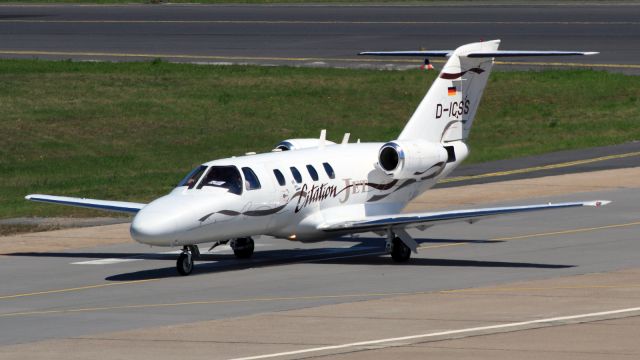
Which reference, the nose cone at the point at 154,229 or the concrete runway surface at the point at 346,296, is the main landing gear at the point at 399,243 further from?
the nose cone at the point at 154,229

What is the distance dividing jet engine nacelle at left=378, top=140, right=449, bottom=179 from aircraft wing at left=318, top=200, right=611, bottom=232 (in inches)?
57.6

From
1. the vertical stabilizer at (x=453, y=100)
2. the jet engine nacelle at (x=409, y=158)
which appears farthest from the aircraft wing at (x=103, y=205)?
the vertical stabilizer at (x=453, y=100)

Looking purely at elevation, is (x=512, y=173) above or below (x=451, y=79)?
below

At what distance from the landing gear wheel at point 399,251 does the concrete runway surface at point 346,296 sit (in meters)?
0.35

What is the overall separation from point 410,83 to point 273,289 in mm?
36038

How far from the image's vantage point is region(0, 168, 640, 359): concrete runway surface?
70.4 ft

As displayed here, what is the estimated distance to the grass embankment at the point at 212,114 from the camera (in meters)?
49.3

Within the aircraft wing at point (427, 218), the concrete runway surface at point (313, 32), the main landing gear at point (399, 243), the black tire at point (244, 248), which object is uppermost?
the concrete runway surface at point (313, 32)

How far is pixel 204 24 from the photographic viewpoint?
307 feet

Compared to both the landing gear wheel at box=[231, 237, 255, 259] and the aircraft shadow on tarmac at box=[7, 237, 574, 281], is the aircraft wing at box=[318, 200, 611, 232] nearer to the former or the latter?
the aircraft shadow on tarmac at box=[7, 237, 574, 281]

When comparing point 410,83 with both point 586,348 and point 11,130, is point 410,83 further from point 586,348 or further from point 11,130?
point 586,348

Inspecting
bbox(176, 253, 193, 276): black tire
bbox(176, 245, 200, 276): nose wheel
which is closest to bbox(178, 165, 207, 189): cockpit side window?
bbox(176, 245, 200, 276): nose wheel

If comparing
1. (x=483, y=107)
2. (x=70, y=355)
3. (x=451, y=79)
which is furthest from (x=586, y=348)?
(x=483, y=107)

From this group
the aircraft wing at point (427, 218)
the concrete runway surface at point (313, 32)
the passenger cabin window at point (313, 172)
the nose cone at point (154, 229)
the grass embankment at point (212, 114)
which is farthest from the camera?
the concrete runway surface at point (313, 32)
